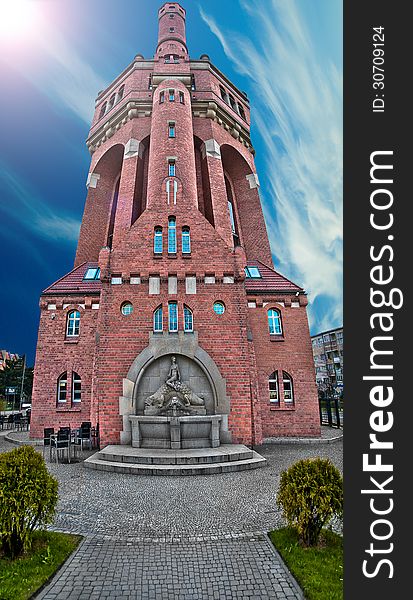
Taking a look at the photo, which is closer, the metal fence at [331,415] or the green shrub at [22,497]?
the green shrub at [22,497]

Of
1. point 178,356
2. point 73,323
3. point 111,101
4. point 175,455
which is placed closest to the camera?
point 175,455

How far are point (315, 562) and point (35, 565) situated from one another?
13.6 feet

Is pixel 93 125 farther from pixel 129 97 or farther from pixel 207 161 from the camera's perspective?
pixel 207 161

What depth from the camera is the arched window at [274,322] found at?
18766 mm

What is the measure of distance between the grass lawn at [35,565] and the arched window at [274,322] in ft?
47.7

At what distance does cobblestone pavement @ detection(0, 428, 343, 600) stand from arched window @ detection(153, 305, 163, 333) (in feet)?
22.0

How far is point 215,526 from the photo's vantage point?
21.0 feet

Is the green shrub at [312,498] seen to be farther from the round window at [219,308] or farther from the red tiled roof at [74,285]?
the red tiled roof at [74,285]

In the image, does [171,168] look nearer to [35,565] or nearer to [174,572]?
[35,565]

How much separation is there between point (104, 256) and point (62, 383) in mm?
7278

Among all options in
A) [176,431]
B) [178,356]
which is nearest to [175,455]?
[176,431]

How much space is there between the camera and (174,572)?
4754 mm

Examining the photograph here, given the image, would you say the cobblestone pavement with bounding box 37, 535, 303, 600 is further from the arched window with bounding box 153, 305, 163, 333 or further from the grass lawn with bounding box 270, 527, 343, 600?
the arched window with bounding box 153, 305, 163, 333

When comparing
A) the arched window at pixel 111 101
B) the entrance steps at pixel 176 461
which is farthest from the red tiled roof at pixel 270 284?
the arched window at pixel 111 101
